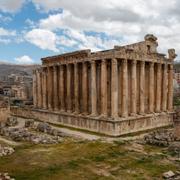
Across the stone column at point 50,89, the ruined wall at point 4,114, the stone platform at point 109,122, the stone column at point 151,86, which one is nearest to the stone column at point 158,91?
the stone platform at point 109,122

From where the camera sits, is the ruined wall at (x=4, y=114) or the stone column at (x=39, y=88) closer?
the ruined wall at (x=4, y=114)

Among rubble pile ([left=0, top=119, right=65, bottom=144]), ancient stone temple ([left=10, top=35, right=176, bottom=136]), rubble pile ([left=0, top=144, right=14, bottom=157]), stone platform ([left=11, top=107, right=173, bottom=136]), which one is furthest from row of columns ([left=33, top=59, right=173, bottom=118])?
rubble pile ([left=0, top=144, right=14, bottom=157])

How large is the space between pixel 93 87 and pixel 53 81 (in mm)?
13257

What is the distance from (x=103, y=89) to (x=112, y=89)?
2.09 metres

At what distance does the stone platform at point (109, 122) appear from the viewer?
3675 cm

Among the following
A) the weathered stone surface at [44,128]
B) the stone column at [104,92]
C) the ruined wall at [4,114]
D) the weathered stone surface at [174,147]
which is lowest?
the weathered stone surface at [174,147]

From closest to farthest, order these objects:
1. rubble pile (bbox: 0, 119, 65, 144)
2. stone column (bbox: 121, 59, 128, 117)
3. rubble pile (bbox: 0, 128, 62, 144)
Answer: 1. rubble pile (bbox: 0, 128, 62, 144)
2. rubble pile (bbox: 0, 119, 65, 144)
3. stone column (bbox: 121, 59, 128, 117)

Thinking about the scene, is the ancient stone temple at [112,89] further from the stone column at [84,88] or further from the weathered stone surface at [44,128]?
the weathered stone surface at [44,128]

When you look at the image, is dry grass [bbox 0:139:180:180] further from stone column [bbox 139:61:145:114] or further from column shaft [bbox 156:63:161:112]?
column shaft [bbox 156:63:161:112]

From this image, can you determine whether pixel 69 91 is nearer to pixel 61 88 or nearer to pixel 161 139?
pixel 61 88

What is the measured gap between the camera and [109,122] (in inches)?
1446

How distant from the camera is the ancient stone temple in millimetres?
38875

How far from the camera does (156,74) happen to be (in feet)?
154

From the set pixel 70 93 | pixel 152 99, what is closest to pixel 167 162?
pixel 152 99
